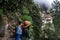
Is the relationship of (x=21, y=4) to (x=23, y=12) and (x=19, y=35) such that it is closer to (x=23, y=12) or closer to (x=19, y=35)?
(x=23, y=12)

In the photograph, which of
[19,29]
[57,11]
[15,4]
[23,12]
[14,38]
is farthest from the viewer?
[57,11]

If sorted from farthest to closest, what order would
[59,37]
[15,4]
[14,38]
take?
[59,37] → [15,4] → [14,38]

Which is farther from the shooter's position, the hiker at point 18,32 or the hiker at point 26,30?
the hiker at point 26,30

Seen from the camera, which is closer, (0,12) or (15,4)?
(0,12)

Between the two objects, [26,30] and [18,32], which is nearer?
[18,32]

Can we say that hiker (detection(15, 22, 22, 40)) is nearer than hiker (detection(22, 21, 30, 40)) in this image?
Yes

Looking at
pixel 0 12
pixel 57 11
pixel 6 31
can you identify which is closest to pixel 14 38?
pixel 6 31

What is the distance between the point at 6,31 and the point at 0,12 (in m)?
0.75

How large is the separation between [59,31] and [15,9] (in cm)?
807

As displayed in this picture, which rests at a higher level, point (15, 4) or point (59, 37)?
point (15, 4)

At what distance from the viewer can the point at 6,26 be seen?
8.87m

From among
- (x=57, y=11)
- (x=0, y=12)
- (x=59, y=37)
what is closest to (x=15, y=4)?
(x=0, y=12)

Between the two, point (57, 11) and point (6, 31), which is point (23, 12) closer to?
point (6, 31)

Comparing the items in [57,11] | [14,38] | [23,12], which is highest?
[23,12]
